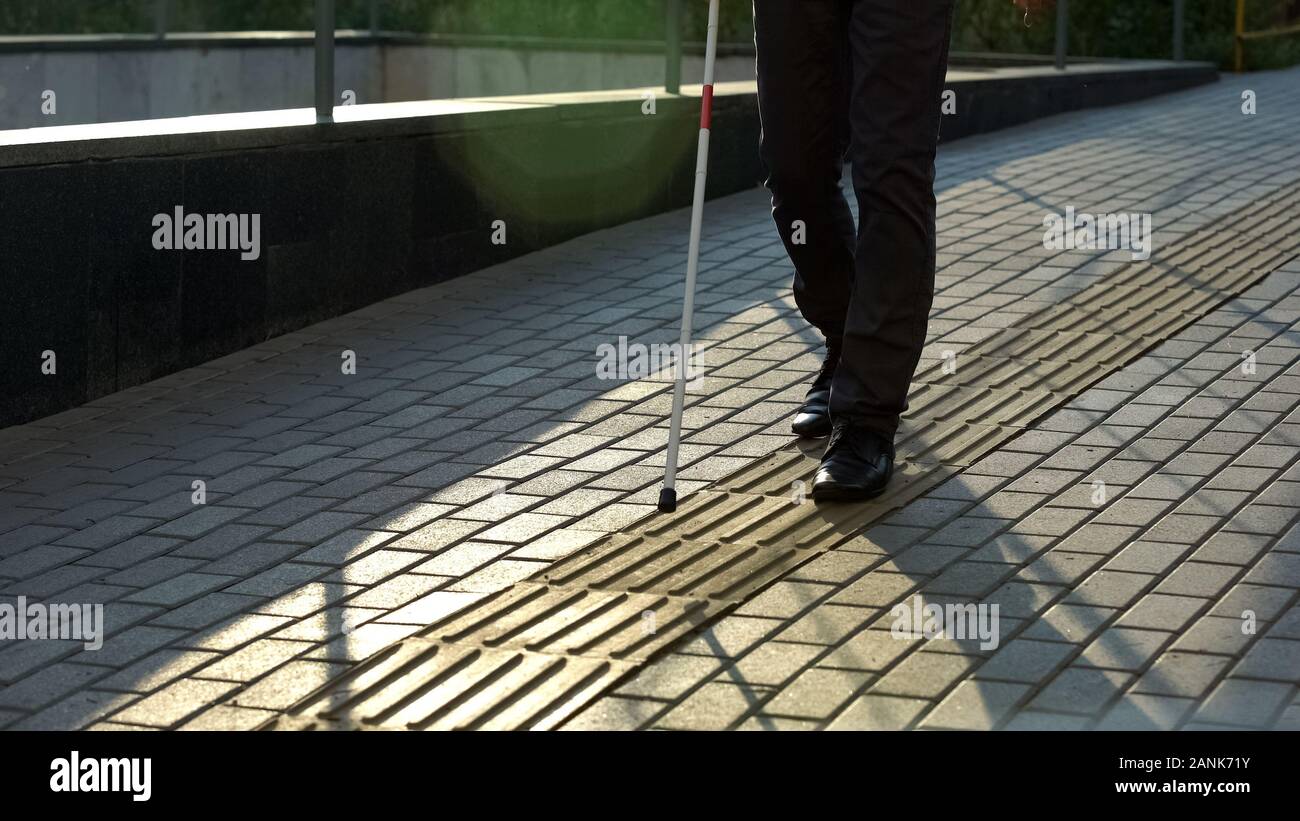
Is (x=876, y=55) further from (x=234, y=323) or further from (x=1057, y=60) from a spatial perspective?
(x=1057, y=60)

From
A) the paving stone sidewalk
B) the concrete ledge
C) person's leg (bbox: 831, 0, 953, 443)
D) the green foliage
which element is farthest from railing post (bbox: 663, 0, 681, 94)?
the green foliage

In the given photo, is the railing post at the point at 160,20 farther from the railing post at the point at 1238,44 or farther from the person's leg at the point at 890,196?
the person's leg at the point at 890,196

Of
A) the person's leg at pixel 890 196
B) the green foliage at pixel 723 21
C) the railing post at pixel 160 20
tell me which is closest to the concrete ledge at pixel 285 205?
the person's leg at pixel 890 196

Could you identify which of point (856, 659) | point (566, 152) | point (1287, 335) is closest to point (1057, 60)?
point (566, 152)

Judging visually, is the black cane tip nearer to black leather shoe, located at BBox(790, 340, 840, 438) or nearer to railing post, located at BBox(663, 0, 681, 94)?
black leather shoe, located at BBox(790, 340, 840, 438)

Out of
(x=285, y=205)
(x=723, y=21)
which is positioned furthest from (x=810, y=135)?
(x=723, y=21)

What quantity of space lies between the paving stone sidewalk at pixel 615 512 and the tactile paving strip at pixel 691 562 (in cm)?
8

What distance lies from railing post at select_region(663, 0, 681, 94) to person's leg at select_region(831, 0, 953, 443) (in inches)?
177

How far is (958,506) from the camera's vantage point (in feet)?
15.8

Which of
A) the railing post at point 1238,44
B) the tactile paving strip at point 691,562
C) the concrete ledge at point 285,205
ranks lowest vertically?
the tactile paving strip at point 691,562

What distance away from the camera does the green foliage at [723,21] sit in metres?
19.1

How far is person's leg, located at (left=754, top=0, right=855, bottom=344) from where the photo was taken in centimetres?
497

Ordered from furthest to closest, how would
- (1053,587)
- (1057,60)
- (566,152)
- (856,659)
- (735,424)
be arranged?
1. (1057,60)
2. (566,152)
3. (735,424)
4. (1053,587)
5. (856,659)

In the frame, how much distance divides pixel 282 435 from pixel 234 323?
1158 millimetres
